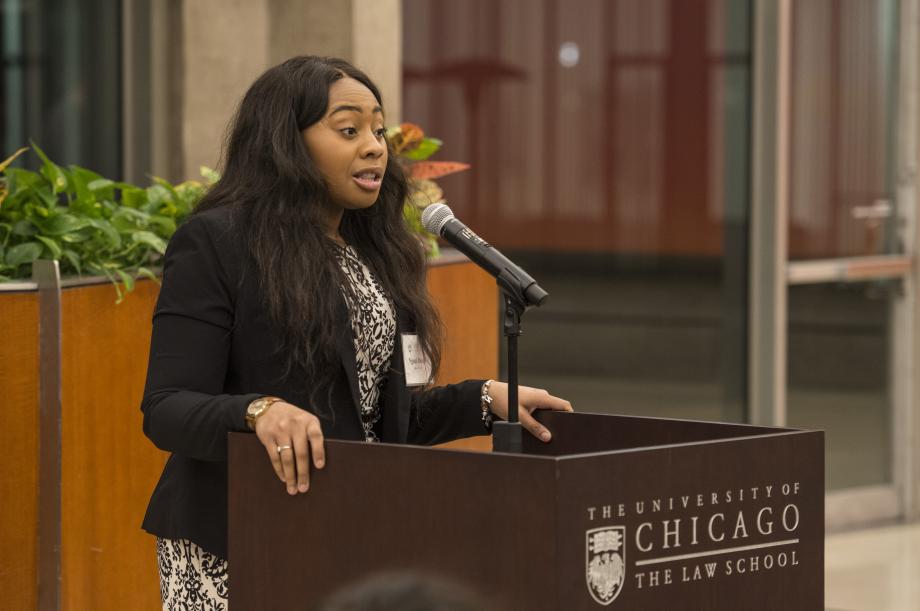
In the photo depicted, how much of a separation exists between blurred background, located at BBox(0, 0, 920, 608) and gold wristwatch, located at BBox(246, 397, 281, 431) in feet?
9.74

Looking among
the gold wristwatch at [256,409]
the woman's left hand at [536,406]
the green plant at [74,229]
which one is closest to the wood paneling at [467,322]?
the green plant at [74,229]

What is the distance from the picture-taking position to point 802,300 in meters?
5.75

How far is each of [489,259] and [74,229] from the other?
1.48 metres

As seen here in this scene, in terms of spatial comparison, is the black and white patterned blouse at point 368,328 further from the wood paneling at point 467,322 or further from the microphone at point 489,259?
the wood paneling at point 467,322

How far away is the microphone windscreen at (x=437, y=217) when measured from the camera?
1.80 m

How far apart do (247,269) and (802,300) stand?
165 inches

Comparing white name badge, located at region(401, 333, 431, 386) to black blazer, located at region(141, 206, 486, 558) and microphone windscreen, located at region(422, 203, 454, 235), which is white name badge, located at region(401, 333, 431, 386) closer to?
black blazer, located at region(141, 206, 486, 558)

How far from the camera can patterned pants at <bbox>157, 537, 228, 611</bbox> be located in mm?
1937

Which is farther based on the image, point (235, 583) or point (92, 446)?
point (92, 446)

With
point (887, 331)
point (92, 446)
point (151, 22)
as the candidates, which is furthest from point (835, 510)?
point (92, 446)

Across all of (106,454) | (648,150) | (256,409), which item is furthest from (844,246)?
(256,409)

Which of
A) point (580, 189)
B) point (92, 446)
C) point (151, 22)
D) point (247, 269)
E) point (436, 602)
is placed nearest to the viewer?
point (436, 602)

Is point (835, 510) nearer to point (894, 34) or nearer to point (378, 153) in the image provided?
point (894, 34)

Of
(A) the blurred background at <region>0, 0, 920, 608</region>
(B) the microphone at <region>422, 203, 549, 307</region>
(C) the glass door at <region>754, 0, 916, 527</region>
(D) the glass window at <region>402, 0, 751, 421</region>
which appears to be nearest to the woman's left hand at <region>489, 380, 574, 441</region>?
(B) the microphone at <region>422, 203, 549, 307</region>
